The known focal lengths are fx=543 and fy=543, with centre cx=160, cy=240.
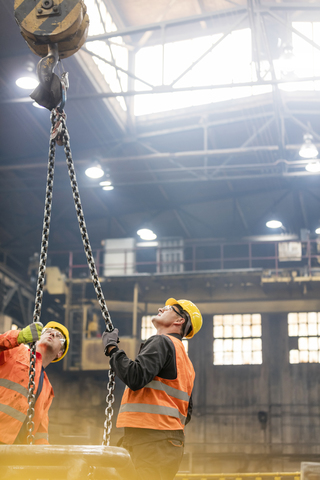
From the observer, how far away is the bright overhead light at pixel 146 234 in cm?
2322

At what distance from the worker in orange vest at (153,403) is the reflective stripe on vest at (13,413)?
37.8 inches

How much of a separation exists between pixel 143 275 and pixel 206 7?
31.0ft

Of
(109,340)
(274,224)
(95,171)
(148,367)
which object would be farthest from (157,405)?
(274,224)

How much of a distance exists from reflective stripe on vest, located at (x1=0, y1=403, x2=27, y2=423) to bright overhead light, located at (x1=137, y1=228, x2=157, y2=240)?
63.0 ft

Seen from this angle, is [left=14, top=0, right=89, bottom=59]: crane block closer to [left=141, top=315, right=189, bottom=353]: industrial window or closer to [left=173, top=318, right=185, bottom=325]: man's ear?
[left=173, top=318, right=185, bottom=325]: man's ear

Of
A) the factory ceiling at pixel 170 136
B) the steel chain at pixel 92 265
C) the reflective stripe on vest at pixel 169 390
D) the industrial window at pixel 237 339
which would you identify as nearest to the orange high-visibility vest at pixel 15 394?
the steel chain at pixel 92 265

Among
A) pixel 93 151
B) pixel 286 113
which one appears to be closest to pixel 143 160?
pixel 93 151

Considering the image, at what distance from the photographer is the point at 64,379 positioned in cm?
1961

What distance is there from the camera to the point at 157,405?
11.2ft

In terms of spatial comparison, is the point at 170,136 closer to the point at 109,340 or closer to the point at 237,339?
the point at 237,339

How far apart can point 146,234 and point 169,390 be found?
1985 centimetres

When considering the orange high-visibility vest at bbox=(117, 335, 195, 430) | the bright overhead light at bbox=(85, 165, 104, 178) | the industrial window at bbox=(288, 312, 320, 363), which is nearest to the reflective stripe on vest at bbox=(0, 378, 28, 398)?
the orange high-visibility vest at bbox=(117, 335, 195, 430)

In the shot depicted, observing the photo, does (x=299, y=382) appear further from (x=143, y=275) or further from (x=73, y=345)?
(x=73, y=345)

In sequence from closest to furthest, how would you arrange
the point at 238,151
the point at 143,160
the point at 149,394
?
the point at 149,394
the point at 238,151
the point at 143,160
